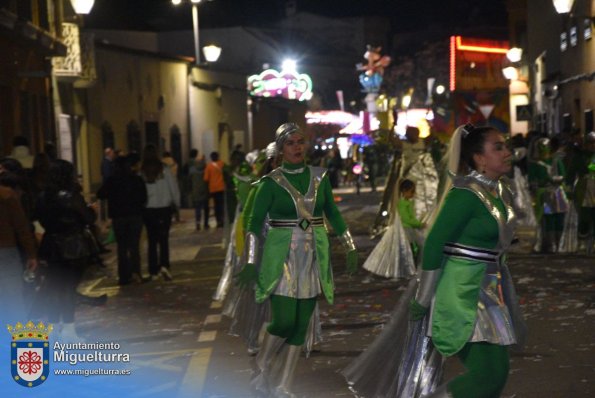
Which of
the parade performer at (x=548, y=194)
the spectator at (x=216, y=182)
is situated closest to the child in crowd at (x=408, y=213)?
the parade performer at (x=548, y=194)

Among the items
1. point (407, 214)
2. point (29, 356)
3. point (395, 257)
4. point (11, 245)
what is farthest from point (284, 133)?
point (395, 257)

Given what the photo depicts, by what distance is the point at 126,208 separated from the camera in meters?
15.5

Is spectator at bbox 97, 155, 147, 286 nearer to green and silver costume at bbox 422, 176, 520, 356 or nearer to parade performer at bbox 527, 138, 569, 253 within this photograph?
parade performer at bbox 527, 138, 569, 253

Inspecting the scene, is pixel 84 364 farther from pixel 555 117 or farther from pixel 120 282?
pixel 555 117

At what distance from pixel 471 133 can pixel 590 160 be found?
36.3 feet

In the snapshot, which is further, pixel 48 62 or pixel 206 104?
pixel 206 104

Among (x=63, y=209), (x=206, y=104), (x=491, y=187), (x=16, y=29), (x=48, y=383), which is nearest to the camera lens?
(x=491, y=187)

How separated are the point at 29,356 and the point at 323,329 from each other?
3.52 m

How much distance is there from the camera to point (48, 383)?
8.65 m

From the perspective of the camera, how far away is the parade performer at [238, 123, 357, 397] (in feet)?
25.6

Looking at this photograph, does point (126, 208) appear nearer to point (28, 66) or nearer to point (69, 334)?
point (69, 334)

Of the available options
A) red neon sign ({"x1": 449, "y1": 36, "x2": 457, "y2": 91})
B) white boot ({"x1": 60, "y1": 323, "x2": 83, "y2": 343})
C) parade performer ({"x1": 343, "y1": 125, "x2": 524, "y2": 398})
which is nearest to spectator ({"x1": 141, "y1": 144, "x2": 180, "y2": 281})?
white boot ({"x1": 60, "y1": 323, "x2": 83, "y2": 343})

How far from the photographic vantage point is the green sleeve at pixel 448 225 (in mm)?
5746

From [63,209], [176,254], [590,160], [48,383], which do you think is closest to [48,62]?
[176,254]
